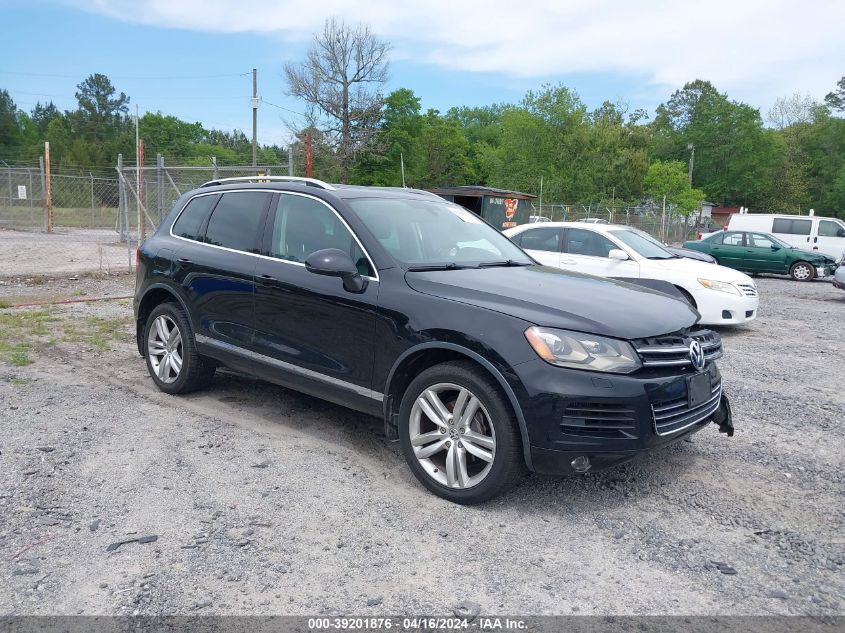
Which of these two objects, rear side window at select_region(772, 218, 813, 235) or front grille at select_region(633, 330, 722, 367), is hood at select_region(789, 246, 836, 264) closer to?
rear side window at select_region(772, 218, 813, 235)

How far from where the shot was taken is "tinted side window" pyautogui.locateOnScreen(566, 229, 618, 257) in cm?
1014

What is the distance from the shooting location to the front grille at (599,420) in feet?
11.5

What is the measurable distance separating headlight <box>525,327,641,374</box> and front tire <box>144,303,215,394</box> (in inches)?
121

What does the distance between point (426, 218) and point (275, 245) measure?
42.8 inches

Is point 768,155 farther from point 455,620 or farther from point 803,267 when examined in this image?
point 455,620

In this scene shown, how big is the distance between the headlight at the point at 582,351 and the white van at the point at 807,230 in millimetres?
20149

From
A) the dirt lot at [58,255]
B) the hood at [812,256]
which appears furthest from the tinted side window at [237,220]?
the hood at [812,256]

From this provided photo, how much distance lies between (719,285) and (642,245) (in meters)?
1.33

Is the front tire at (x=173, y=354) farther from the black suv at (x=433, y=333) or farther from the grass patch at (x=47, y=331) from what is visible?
the grass patch at (x=47, y=331)

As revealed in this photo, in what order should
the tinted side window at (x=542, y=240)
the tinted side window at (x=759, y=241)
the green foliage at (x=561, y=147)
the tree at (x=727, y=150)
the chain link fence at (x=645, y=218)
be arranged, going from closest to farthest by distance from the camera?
the tinted side window at (x=542, y=240)
the tinted side window at (x=759, y=241)
the chain link fence at (x=645, y=218)
the green foliage at (x=561, y=147)
the tree at (x=727, y=150)

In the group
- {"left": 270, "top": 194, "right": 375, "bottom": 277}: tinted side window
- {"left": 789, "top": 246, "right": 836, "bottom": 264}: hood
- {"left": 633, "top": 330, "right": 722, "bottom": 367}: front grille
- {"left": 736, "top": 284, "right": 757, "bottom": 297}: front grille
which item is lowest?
{"left": 736, "top": 284, "right": 757, "bottom": 297}: front grille

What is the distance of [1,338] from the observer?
7.88m

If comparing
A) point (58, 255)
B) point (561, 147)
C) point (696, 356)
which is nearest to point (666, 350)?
point (696, 356)

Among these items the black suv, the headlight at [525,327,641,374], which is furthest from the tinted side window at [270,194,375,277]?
the headlight at [525,327,641,374]
